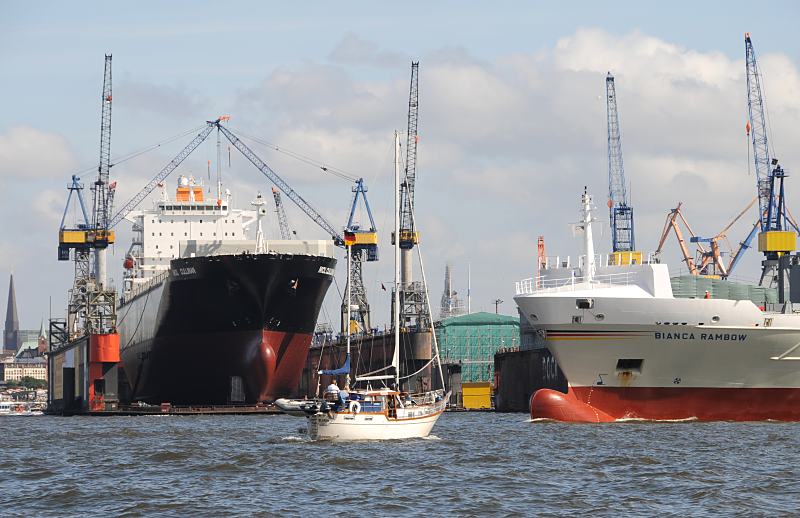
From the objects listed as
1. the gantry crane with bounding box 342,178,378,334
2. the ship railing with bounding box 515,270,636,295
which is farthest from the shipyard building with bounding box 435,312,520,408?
the ship railing with bounding box 515,270,636,295

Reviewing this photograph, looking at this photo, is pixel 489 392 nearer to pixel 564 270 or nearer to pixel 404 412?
pixel 564 270

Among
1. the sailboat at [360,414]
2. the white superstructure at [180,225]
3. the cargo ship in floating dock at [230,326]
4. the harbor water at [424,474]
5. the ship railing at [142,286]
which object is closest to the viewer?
the harbor water at [424,474]

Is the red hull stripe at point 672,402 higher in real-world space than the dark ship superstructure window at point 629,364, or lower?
lower

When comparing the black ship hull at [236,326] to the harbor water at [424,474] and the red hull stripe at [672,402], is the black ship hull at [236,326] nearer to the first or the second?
the harbor water at [424,474]

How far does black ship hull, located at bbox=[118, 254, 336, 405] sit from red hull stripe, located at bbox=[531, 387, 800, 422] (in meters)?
29.9

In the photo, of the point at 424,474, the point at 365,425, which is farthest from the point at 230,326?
the point at 424,474

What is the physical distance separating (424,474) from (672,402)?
22.8 m

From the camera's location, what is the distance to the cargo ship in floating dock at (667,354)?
57156 mm

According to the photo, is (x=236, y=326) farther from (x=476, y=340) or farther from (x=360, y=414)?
(x=476, y=340)

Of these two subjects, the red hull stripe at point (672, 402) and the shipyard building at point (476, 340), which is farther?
the shipyard building at point (476, 340)

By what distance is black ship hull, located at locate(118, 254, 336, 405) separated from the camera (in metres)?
83.4

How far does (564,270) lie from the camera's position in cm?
6294

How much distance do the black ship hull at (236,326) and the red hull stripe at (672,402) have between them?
29909 millimetres

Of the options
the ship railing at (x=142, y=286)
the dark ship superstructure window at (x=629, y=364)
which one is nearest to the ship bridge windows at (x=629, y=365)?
the dark ship superstructure window at (x=629, y=364)
